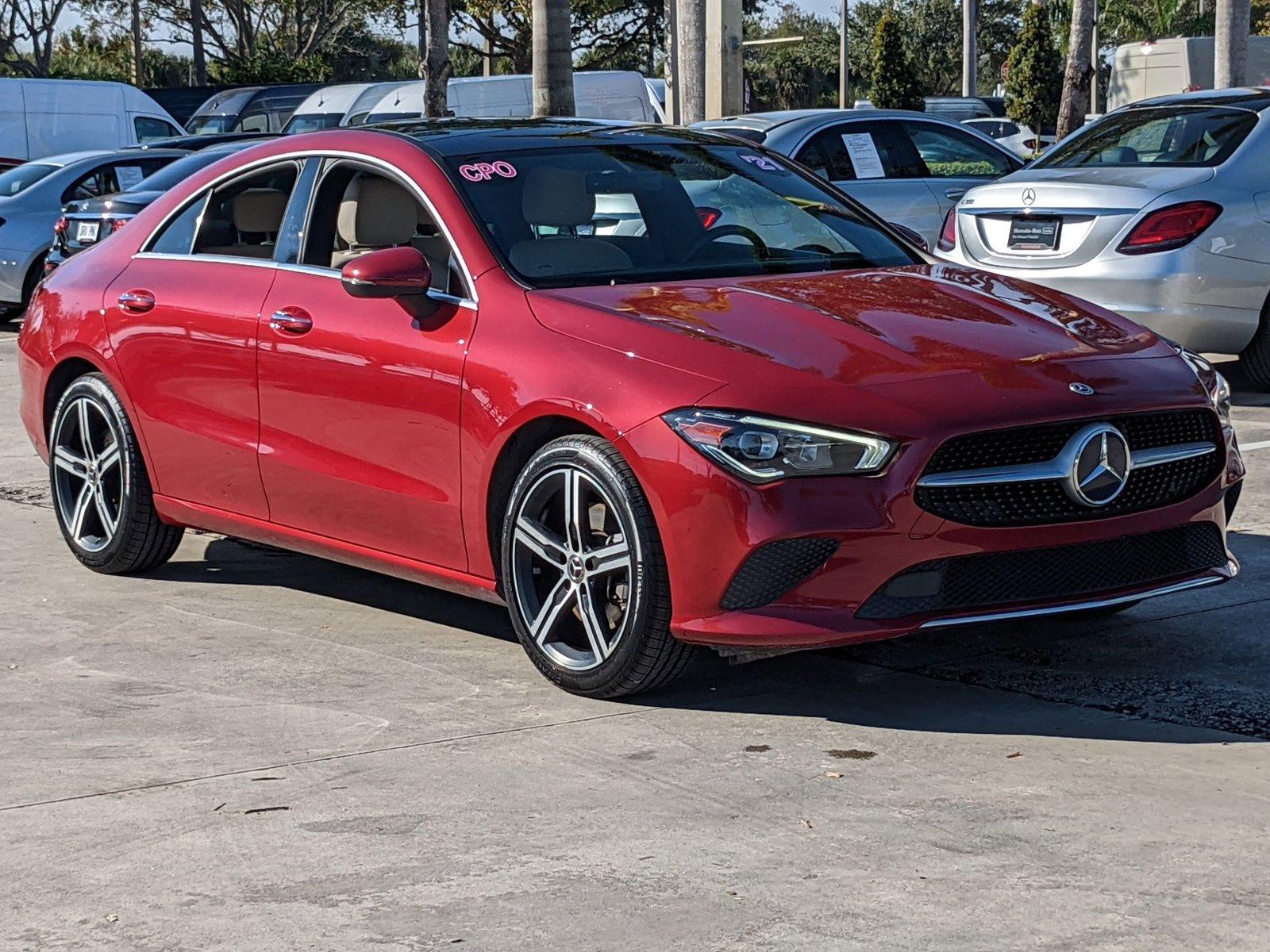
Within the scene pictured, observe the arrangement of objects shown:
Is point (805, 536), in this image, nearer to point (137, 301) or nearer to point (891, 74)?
point (137, 301)

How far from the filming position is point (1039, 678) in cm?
524

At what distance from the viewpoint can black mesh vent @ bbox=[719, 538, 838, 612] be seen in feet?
15.1

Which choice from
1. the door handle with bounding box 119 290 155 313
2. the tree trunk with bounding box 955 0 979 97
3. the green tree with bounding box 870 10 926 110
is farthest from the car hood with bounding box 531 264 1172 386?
the green tree with bounding box 870 10 926 110

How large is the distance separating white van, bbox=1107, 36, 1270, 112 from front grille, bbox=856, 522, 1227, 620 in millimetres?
36810

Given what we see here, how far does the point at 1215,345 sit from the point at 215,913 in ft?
24.2

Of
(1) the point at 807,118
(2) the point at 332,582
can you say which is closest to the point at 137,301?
(2) the point at 332,582

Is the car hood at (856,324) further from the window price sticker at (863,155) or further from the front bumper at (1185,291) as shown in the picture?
the window price sticker at (863,155)

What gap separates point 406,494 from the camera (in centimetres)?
552

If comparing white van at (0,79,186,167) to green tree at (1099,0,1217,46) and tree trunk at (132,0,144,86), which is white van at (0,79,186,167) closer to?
tree trunk at (132,0,144,86)

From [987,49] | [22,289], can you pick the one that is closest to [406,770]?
[22,289]

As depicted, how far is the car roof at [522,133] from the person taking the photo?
5953 mm

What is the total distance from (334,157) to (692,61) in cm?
1276

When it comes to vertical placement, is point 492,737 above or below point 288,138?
below

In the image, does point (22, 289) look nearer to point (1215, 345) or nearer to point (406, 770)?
point (1215, 345)
